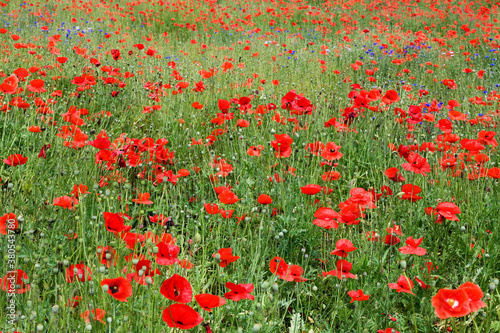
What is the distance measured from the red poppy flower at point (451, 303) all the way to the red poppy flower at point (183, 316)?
0.70 meters

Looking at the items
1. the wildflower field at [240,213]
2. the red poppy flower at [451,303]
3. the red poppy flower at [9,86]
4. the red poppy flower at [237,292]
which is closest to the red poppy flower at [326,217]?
the wildflower field at [240,213]

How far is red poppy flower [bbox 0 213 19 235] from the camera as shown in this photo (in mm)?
1631

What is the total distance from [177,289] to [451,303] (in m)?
0.82

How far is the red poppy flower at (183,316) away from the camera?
1.15m

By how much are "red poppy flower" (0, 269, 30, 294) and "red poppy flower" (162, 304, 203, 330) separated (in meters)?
0.64

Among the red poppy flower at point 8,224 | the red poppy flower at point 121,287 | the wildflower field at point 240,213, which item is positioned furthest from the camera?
the red poppy flower at point 8,224

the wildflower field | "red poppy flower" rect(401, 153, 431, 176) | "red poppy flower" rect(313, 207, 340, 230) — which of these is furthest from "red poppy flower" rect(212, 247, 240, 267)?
"red poppy flower" rect(401, 153, 431, 176)

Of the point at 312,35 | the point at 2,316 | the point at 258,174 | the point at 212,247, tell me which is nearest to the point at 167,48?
the point at 312,35

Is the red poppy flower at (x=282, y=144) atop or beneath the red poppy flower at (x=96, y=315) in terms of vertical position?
atop

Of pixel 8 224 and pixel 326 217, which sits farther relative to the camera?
pixel 326 217

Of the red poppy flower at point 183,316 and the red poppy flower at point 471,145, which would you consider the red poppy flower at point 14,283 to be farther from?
the red poppy flower at point 471,145

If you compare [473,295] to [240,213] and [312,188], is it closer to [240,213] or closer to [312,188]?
[312,188]

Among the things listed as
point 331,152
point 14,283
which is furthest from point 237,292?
point 331,152

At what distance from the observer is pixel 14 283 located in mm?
1555
